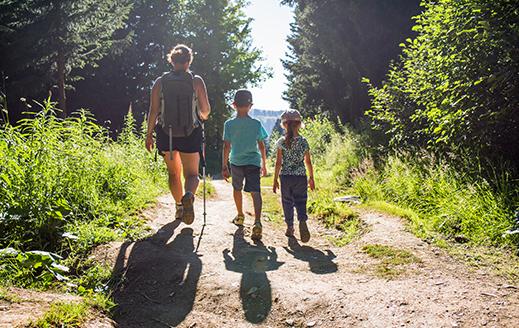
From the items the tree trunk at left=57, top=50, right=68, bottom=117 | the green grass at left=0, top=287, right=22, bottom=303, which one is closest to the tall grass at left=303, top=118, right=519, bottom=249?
the green grass at left=0, top=287, right=22, bottom=303

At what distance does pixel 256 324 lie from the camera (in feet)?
9.63

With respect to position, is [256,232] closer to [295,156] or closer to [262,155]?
[262,155]

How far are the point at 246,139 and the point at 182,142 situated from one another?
32.5 inches

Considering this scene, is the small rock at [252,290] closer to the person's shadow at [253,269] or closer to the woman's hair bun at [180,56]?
the person's shadow at [253,269]

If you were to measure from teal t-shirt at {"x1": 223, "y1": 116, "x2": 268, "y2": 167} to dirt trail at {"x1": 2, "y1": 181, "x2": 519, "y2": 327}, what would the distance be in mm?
1088

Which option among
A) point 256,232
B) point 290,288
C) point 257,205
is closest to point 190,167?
point 257,205

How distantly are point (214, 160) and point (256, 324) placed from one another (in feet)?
94.4

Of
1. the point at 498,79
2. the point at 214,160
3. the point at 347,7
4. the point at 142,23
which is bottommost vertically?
the point at 214,160

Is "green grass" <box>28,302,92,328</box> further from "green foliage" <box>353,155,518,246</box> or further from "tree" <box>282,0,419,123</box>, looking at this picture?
"tree" <box>282,0,419,123</box>

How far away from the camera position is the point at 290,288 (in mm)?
3324

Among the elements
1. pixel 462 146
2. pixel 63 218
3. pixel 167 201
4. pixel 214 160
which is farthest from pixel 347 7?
pixel 214 160

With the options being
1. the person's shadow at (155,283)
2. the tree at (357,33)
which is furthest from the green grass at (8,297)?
the tree at (357,33)

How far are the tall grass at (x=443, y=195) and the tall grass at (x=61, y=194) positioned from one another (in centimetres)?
348

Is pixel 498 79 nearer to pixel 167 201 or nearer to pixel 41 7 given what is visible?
pixel 167 201
